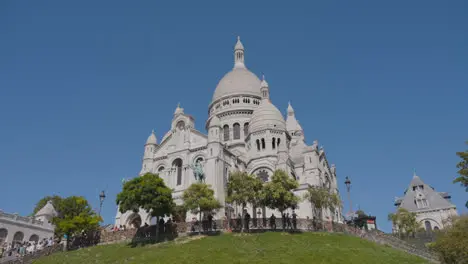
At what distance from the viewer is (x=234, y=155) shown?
56812mm

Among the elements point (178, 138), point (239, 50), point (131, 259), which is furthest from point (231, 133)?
point (131, 259)

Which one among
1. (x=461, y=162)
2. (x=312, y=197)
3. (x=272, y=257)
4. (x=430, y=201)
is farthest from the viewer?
(x=430, y=201)

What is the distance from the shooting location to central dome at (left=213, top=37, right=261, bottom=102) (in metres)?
76.8

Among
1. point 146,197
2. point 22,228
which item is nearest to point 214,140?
point 146,197

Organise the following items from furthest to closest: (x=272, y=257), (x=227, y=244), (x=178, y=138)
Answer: (x=178, y=138) < (x=227, y=244) < (x=272, y=257)

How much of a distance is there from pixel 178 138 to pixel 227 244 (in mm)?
27658

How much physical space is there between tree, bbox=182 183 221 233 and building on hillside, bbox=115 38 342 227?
7.93m

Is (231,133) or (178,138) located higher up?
(231,133)

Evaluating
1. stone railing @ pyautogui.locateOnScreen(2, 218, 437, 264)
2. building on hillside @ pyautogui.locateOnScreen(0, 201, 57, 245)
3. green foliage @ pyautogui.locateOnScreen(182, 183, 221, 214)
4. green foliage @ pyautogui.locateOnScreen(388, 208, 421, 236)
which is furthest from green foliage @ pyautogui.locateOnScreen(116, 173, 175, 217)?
green foliage @ pyautogui.locateOnScreen(388, 208, 421, 236)

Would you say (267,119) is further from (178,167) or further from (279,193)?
(279,193)

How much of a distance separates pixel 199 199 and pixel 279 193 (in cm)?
842

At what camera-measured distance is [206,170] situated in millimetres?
51500

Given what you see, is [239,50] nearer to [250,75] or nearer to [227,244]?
[250,75]

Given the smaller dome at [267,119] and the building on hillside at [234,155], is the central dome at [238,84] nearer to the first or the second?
the building on hillside at [234,155]
